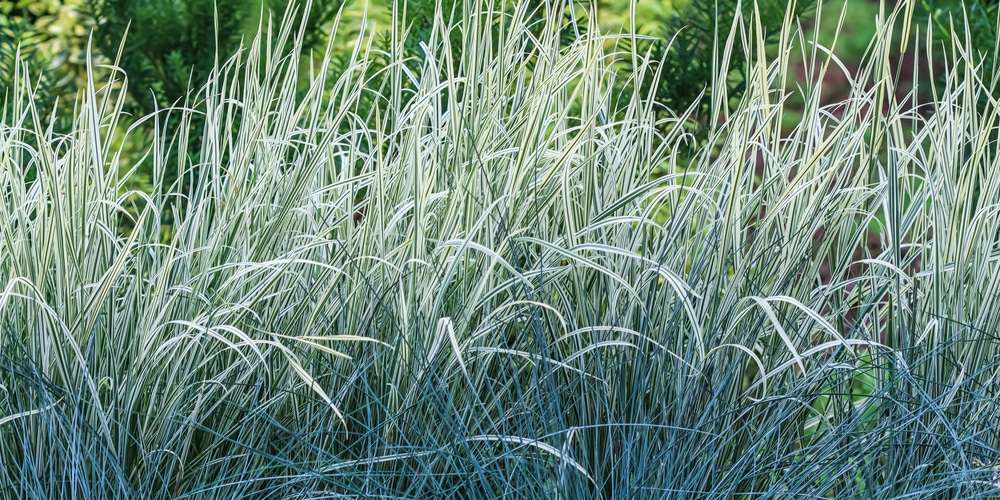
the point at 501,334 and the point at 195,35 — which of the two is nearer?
the point at 501,334

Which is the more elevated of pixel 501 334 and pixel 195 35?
pixel 195 35

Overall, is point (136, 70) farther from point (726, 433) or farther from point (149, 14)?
point (726, 433)

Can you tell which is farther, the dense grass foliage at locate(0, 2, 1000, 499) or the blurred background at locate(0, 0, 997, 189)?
the blurred background at locate(0, 0, 997, 189)

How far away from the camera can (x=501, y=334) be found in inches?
62.3

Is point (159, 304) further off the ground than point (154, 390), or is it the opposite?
point (159, 304)

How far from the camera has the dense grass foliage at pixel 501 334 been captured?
1.45m

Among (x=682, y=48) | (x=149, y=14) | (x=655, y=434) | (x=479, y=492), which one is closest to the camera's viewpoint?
(x=655, y=434)

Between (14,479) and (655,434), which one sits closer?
(655,434)

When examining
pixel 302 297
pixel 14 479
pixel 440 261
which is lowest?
pixel 14 479

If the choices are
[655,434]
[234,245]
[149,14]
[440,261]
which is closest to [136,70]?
[149,14]

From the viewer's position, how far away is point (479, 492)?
1562 millimetres

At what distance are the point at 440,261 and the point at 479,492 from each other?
410 millimetres

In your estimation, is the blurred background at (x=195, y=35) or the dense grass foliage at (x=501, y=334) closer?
the dense grass foliage at (x=501, y=334)

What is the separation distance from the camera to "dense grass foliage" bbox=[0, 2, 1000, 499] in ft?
4.75
